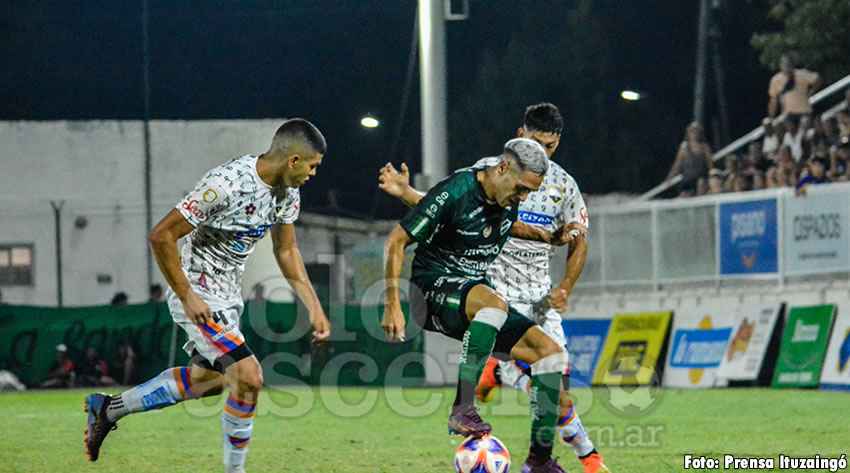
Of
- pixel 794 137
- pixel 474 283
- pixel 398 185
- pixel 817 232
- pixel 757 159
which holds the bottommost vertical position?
pixel 474 283

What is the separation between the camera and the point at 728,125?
46.8 m

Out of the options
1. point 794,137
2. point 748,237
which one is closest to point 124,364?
point 748,237

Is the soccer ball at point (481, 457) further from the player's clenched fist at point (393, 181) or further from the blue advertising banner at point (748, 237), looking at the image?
the blue advertising banner at point (748, 237)

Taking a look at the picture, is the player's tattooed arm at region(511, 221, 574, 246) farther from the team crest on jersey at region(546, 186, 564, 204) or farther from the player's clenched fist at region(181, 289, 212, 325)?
→ the player's clenched fist at region(181, 289, 212, 325)

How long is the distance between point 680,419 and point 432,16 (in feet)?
27.6

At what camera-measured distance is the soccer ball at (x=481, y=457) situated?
313 inches

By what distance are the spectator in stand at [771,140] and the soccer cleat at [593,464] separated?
50.9ft

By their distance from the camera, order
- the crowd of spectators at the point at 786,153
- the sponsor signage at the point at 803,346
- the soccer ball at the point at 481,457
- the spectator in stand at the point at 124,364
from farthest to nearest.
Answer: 1. the spectator in stand at the point at 124,364
2. the crowd of spectators at the point at 786,153
3. the sponsor signage at the point at 803,346
4. the soccer ball at the point at 481,457

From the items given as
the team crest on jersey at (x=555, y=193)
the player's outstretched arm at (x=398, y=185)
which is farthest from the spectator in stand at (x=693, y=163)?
the player's outstretched arm at (x=398, y=185)

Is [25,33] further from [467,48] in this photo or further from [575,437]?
[575,437]

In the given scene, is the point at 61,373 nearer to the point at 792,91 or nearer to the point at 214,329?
the point at 792,91

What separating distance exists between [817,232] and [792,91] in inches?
175

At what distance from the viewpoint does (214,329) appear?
8281 mm

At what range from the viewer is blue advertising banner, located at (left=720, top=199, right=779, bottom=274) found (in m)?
20.5
